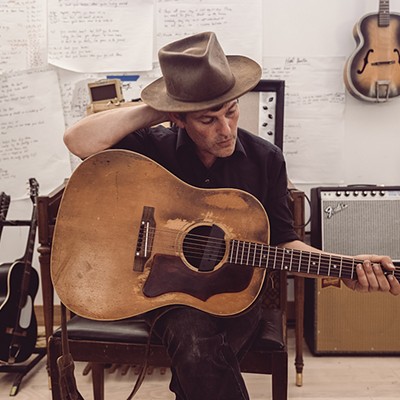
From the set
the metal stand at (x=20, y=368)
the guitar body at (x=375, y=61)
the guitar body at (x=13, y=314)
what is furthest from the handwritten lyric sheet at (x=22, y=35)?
the guitar body at (x=375, y=61)

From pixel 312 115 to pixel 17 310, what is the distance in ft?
5.74

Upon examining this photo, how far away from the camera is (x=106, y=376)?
2.25m

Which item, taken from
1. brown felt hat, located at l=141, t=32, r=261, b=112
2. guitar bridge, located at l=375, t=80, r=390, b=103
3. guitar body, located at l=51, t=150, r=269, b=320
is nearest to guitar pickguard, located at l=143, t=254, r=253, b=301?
guitar body, located at l=51, t=150, r=269, b=320

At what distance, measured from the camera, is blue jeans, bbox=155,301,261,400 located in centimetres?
122

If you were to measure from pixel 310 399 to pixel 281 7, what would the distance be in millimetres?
1913

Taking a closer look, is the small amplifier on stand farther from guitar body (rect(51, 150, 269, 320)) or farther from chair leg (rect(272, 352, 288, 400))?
chair leg (rect(272, 352, 288, 400))

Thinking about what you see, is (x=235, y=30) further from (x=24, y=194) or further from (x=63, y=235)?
(x=63, y=235)

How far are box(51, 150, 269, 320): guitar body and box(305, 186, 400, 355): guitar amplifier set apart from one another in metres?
1.06

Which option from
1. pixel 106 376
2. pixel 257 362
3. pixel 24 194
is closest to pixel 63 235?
pixel 257 362

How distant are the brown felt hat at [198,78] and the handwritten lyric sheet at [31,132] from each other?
143 centimetres

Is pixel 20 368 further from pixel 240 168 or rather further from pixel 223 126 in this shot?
pixel 223 126

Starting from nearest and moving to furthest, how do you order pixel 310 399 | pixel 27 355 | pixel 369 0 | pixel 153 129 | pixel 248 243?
1. pixel 248 243
2. pixel 153 129
3. pixel 310 399
4. pixel 27 355
5. pixel 369 0

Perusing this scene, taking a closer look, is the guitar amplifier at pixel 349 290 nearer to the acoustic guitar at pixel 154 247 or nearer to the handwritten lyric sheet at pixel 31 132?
the acoustic guitar at pixel 154 247

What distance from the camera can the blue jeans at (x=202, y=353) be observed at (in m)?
1.22
